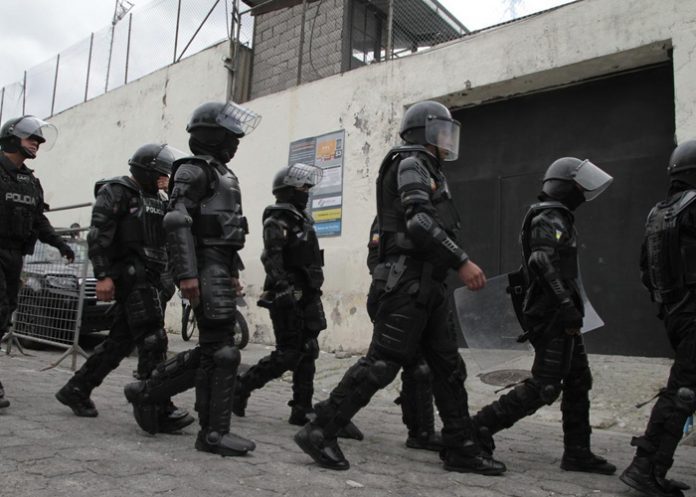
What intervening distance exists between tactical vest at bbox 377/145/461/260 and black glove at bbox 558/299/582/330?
2.27 ft

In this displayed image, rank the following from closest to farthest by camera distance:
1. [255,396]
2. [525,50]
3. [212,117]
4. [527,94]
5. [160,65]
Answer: [212,117] → [255,396] → [525,50] → [527,94] → [160,65]

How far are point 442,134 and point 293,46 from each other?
7.45 meters

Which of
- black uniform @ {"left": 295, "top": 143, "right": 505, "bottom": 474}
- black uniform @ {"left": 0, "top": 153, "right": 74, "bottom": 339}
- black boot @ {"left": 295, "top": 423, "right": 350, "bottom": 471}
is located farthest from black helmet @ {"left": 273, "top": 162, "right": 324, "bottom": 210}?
black boot @ {"left": 295, "top": 423, "right": 350, "bottom": 471}

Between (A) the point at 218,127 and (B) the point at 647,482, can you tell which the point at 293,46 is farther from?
(B) the point at 647,482

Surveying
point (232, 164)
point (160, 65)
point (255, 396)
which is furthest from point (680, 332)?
point (160, 65)

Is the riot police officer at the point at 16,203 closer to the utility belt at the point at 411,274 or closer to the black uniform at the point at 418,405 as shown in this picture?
the black uniform at the point at 418,405

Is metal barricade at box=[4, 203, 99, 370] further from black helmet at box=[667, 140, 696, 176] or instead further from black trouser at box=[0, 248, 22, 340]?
black helmet at box=[667, 140, 696, 176]

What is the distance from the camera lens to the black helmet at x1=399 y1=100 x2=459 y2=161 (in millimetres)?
3463

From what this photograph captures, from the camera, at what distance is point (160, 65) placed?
12.6m

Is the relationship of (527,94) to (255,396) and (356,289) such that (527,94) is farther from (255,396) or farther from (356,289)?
(255,396)

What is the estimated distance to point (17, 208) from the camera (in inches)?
169

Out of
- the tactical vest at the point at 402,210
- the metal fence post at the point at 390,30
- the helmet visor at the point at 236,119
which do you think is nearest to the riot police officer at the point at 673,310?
the tactical vest at the point at 402,210

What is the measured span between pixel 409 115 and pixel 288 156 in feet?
20.4

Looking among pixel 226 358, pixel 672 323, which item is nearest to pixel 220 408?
pixel 226 358
